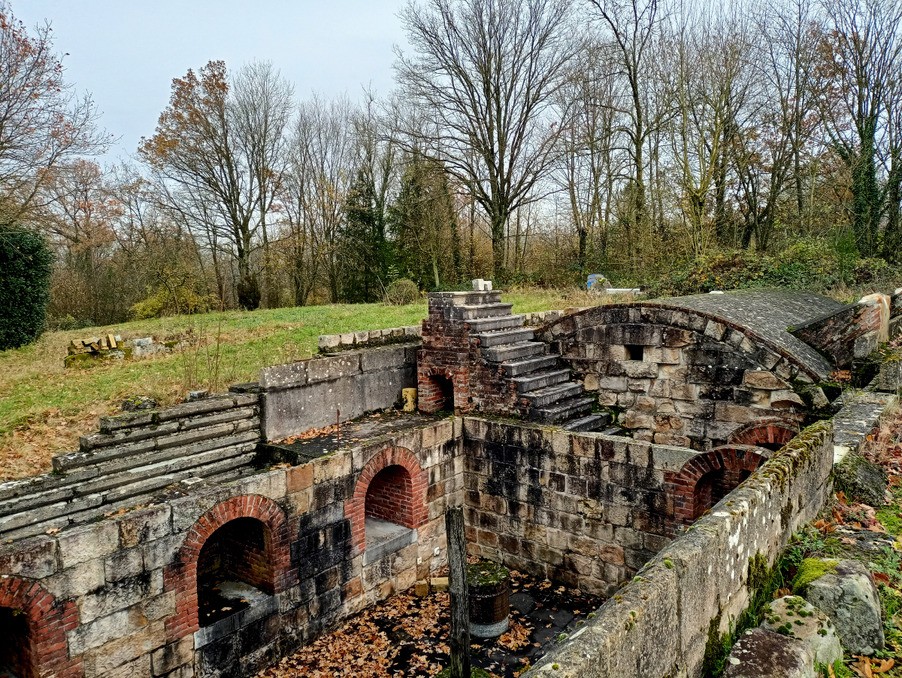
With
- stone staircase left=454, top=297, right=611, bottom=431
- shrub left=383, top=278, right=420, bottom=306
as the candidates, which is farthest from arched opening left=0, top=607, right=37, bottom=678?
shrub left=383, top=278, right=420, bottom=306

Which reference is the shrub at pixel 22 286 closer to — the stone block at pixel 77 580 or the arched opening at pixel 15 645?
the arched opening at pixel 15 645

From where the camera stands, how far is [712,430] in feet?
26.5

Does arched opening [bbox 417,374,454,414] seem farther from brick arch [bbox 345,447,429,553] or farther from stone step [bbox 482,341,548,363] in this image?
brick arch [bbox 345,447,429,553]

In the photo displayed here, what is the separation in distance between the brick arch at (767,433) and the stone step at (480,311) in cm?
→ 422

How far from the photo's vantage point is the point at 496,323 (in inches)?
375

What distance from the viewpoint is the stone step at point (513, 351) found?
8852mm

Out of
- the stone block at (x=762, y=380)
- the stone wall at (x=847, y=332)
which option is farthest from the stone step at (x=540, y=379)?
the stone wall at (x=847, y=332)

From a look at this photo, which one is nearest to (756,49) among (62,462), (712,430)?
(712,430)

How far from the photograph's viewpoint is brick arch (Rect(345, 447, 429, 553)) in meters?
7.39

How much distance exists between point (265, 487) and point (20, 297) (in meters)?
12.1

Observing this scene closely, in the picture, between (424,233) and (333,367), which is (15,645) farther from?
(424,233)

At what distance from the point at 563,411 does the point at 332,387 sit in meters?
3.66

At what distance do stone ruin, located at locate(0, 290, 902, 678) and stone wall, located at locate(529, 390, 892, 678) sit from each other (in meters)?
0.02

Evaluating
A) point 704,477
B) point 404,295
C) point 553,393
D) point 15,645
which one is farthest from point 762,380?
point 404,295
